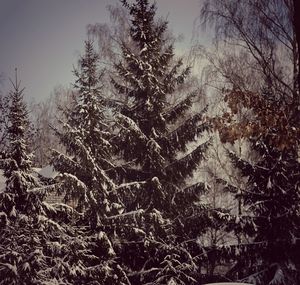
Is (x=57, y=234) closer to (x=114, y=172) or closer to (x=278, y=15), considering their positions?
(x=114, y=172)

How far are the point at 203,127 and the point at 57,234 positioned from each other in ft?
18.5

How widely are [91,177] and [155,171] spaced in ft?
7.35

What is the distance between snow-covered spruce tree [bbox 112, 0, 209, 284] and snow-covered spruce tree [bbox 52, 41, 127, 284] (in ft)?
2.04

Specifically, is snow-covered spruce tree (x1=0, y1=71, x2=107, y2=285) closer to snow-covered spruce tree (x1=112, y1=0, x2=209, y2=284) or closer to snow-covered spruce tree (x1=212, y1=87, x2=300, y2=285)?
snow-covered spruce tree (x1=112, y1=0, x2=209, y2=284)

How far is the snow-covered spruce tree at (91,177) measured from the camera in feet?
34.8

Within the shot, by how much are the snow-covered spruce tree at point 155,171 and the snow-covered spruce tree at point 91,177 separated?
62 centimetres

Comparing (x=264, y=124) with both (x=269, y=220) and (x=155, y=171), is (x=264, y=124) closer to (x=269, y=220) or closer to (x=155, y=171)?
(x=269, y=220)

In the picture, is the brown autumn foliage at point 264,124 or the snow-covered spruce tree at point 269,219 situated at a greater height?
the brown autumn foliage at point 264,124

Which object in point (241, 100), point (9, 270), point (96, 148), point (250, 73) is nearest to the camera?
point (9, 270)

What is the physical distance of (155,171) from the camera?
12523 mm

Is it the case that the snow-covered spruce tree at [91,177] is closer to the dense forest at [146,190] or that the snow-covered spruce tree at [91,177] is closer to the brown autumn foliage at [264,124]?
the dense forest at [146,190]

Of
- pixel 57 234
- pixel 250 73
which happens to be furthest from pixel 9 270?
pixel 250 73

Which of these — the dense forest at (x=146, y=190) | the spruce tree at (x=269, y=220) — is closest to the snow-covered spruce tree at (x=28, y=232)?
the dense forest at (x=146, y=190)

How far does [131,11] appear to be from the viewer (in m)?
13.4
